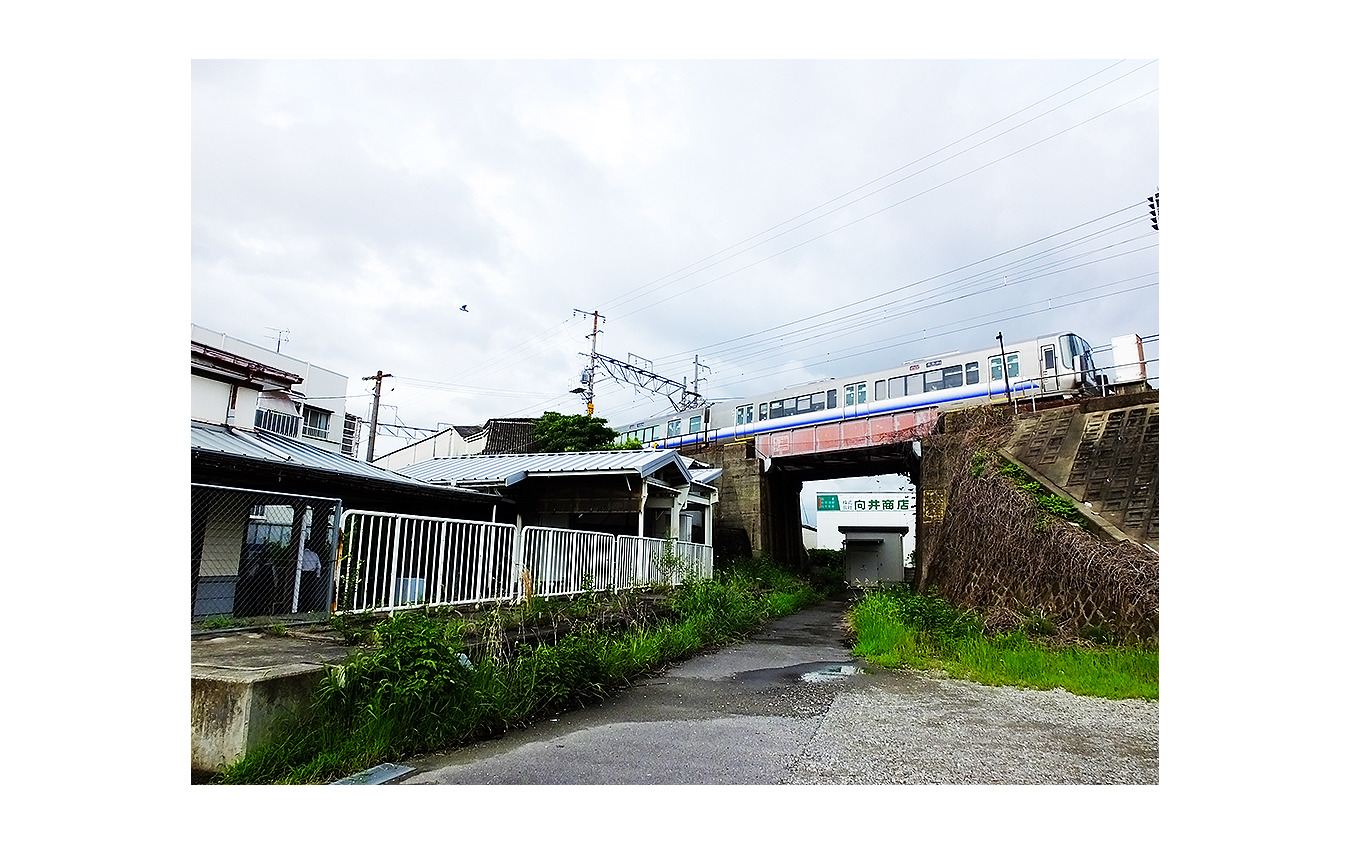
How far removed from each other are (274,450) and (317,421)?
20.6 m

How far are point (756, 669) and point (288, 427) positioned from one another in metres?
19.5

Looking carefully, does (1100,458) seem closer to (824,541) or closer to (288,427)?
(288,427)

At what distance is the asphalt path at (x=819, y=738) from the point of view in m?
3.61

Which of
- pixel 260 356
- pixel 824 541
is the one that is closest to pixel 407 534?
pixel 260 356

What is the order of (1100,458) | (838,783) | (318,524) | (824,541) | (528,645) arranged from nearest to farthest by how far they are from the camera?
(838,783) < (528,645) < (318,524) < (1100,458) < (824,541)

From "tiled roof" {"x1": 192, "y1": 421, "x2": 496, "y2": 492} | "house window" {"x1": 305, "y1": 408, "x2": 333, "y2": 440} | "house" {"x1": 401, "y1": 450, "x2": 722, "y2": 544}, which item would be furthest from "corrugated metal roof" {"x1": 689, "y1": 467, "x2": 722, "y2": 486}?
"house window" {"x1": 305, "y1": 408, "x2": 333, "y2": 440}

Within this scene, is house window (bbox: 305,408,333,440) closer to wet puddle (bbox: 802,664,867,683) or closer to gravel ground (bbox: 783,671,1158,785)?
wet puddle (bbox: 802,664,867,683)

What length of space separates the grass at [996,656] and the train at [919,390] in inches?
350

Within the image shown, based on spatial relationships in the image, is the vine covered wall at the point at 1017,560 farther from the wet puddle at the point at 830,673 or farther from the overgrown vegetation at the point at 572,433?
the overgrown vegetation at the point at 572,433

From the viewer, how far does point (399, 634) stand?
4.15 meters

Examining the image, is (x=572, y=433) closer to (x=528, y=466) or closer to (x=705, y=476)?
(x=705, y=476)

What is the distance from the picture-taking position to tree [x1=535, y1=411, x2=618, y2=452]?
2455 centimetres

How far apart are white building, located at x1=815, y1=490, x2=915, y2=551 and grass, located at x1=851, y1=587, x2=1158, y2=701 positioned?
84.0ft

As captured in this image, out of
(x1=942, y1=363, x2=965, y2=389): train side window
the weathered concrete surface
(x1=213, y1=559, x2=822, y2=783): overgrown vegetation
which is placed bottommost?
(x1=213, y1=559, x2=822, y2=783): overgrown vegetation
